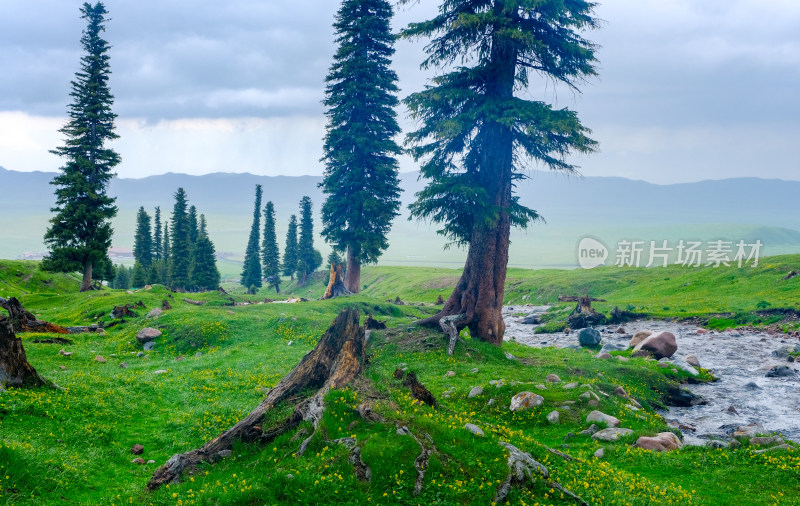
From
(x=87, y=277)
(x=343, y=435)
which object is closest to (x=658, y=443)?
(x=343, y=435)

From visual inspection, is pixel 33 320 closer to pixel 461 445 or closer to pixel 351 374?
pixel 351 374

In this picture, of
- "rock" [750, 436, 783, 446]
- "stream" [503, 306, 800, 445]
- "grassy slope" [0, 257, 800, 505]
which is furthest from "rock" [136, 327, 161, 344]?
"rock" [750, 436, 783, 446]

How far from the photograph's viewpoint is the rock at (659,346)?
27750mm

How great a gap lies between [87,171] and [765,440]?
62.0 m

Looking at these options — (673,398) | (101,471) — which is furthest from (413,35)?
(101,471)

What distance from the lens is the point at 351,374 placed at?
12.9 meters

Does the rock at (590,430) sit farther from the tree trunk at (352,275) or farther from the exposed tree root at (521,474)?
the tree trunk at (352,275)

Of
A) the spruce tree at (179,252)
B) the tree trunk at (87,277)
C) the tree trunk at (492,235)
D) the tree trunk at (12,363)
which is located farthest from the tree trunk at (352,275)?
the spruce tree at (179,252)

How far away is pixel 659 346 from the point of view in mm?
27766

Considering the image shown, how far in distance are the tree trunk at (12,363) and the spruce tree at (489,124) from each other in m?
16.1

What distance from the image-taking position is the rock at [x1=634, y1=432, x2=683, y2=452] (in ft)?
42.8

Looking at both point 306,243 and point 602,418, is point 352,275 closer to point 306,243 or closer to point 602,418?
point 602,418

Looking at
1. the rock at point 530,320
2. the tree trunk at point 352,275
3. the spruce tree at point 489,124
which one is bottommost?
the rock at point 530,320

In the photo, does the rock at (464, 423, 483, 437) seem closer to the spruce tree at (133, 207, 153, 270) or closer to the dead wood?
the dead wood
